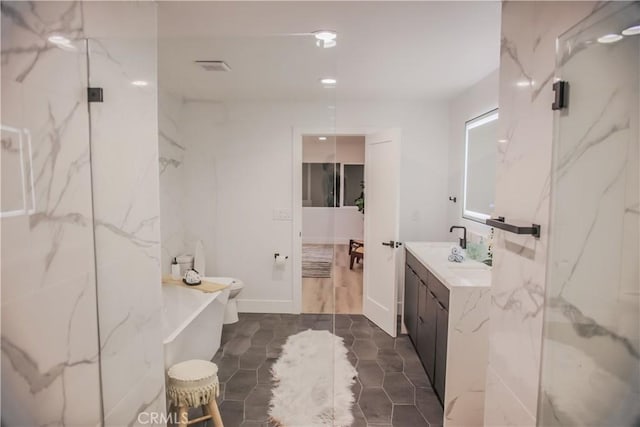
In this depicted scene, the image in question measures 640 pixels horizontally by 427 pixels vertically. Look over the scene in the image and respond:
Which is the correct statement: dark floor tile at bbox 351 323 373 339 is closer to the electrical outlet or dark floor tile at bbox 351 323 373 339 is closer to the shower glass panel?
the electrical outlet

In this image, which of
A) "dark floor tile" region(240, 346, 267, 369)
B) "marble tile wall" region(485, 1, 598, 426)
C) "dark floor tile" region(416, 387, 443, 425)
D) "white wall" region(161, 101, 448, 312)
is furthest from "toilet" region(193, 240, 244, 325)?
"marble tile wall" region(485, 1, 598, 426)

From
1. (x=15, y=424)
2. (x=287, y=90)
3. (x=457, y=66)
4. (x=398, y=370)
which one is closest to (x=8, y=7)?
(x=15, y=424)

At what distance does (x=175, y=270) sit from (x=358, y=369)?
1.66m

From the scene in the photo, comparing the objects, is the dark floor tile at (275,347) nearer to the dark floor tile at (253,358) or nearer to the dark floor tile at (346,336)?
the dark floor tile at (253,358)

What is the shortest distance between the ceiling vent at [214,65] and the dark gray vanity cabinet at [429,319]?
2.19 m

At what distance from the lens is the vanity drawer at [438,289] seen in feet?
7.25

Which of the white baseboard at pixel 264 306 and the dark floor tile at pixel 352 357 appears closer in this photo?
the dark floor tile at pixel 352 357

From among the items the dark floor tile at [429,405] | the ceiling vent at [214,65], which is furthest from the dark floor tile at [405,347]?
the ceiling vent at [214,65]

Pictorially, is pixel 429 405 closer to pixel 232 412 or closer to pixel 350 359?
pixel 350 359

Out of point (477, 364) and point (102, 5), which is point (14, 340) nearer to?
point (102, 5)

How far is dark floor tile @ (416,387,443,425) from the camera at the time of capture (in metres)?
2.26

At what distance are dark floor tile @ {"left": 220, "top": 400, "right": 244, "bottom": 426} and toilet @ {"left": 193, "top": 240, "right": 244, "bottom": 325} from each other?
69cm

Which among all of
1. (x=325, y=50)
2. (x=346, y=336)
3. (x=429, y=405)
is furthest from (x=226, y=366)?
(x=325, y=50)

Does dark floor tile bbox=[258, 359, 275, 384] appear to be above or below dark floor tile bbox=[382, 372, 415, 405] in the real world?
above
